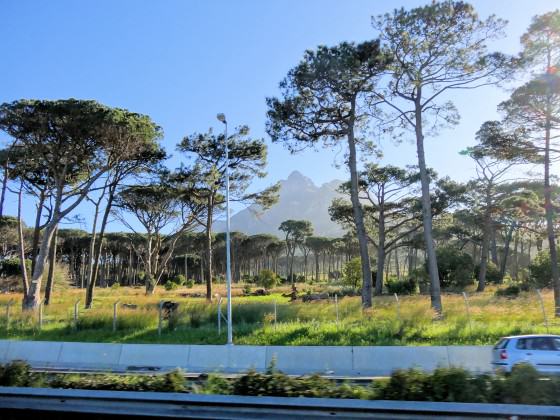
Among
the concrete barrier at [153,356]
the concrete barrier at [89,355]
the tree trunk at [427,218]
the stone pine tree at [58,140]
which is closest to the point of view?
the concrete barrier at [153,356]

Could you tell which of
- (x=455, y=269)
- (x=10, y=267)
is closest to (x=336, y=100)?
(x=455, y=269)

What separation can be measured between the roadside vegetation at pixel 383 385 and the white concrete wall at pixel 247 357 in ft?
30.2

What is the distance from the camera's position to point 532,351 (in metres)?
11.6

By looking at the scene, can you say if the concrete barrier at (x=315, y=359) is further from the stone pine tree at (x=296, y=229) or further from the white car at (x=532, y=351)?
the stone pine tree at (x=296, y=229)

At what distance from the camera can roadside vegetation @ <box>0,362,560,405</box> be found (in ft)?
12.9

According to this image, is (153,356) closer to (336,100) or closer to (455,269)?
(336,100)

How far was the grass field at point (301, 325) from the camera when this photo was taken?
17750 mm

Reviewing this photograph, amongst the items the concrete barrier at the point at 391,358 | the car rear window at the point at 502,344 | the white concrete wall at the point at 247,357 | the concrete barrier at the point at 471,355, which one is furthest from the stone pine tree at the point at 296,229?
the car rear window at the point at 502,344

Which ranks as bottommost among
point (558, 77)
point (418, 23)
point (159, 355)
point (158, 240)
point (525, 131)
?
point (159, 355)

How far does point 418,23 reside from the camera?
21531 mm

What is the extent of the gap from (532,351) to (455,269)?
36537mm

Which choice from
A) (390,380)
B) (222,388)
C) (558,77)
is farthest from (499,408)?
(558,77)

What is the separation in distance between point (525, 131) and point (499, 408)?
25.4m

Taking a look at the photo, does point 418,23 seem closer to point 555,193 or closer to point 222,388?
point 555,193
